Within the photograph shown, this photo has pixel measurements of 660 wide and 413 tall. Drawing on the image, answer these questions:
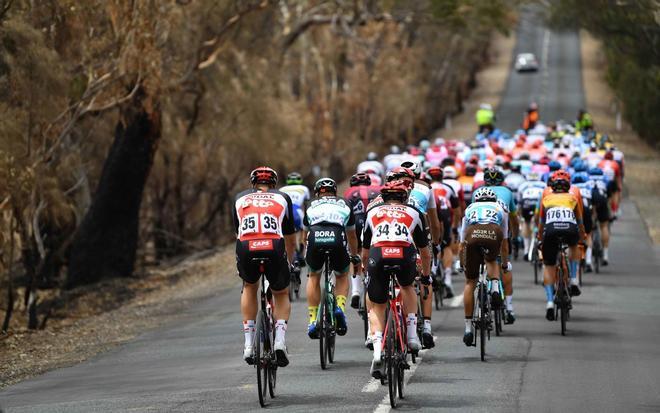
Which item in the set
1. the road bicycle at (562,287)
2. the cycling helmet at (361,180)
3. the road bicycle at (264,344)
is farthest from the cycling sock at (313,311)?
the road bicycle at (562,287)

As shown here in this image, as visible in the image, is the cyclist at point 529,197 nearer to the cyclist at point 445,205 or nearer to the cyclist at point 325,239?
the cyclist at point 445,205

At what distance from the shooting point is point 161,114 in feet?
106

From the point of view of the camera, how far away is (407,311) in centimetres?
1334

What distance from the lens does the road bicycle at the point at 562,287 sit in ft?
60.0

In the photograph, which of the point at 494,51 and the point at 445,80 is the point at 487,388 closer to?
the point at 445,80

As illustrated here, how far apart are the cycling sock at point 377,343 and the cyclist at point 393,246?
0.09 metres

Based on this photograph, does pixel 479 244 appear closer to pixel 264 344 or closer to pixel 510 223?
pixel 510 223

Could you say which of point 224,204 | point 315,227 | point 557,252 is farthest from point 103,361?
point 224,204

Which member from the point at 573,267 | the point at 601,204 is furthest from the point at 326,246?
the point at 601,204

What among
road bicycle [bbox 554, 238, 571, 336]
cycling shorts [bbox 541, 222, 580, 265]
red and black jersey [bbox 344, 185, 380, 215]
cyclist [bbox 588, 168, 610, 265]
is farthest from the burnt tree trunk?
road bicycle [bbox 554, 238, 571, 336]

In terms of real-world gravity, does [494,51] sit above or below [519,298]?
above

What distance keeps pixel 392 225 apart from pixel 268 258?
1.13m

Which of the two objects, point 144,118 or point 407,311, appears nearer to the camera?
point 407,311

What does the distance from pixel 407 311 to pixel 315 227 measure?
2.54m
